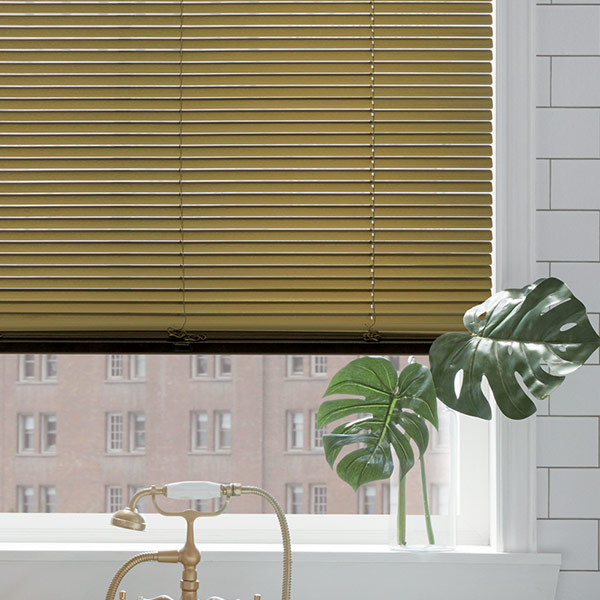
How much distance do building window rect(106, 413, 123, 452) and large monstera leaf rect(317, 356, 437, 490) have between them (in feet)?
1.43

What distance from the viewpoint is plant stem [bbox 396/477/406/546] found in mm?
1497

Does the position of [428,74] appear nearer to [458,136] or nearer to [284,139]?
[458,136]

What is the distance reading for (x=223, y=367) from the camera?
1687 mm

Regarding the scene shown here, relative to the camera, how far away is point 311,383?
5.52 feet

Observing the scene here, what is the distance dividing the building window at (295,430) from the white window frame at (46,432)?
1.56 ft

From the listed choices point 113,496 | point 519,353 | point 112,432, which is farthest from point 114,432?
point 519,353

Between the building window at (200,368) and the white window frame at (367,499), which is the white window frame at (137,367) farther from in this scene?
the white window frame at (367,499)

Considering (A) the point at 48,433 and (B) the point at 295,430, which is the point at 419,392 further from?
(A) the point at 48,433

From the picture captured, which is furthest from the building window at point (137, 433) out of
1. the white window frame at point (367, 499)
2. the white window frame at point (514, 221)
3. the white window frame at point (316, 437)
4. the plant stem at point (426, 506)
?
the white window frame at point (514, 221)

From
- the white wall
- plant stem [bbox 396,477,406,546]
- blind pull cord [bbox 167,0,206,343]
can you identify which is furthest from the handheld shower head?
the white wall

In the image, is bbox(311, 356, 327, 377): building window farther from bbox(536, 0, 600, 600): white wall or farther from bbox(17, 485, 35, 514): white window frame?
bbox(17, 485, 35, 514): white window frame

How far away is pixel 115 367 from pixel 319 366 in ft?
→ 1.37

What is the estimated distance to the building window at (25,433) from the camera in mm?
1664

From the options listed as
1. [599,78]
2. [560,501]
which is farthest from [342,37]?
[560,501]
